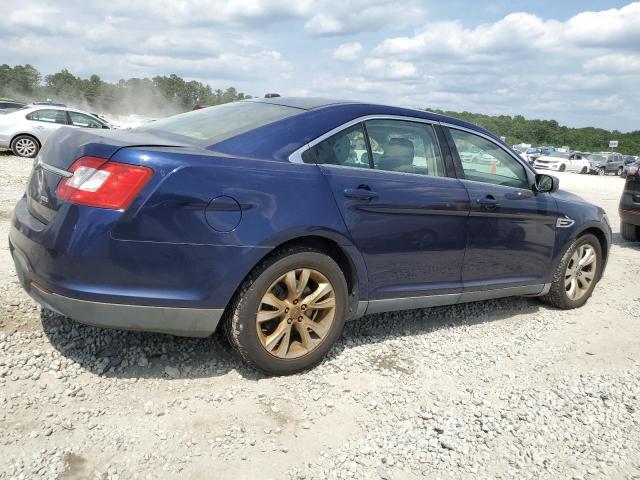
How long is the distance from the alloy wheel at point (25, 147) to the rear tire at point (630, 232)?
1366 cm

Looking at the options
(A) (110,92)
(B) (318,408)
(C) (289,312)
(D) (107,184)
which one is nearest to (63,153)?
(D) (107,184)

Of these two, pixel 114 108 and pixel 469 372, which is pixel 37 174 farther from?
pixel 114 108

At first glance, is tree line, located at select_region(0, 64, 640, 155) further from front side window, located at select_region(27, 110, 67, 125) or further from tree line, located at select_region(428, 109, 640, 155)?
front side window, located at select_region(27, 110, 67, 125)

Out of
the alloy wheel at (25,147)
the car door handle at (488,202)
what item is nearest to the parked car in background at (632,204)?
the car door handle at (488,202)

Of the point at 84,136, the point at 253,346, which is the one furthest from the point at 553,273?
the point at 84,136

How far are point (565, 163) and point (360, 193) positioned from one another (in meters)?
37.2

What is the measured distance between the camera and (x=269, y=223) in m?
2.90

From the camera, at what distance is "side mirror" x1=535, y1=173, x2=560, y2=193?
15.0 feet

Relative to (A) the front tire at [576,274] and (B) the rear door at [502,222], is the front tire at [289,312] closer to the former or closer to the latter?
(B) the rear door at [502,222]

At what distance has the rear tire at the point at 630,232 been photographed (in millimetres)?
8508

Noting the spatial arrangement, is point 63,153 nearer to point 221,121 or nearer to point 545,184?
point 221,121

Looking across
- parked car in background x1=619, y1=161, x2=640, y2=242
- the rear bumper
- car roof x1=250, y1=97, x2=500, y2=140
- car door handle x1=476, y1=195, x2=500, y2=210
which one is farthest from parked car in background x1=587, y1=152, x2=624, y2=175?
the rear bumper

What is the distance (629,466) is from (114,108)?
92.9 metres

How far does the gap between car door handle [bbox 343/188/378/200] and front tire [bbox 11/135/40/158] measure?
1336 cm
